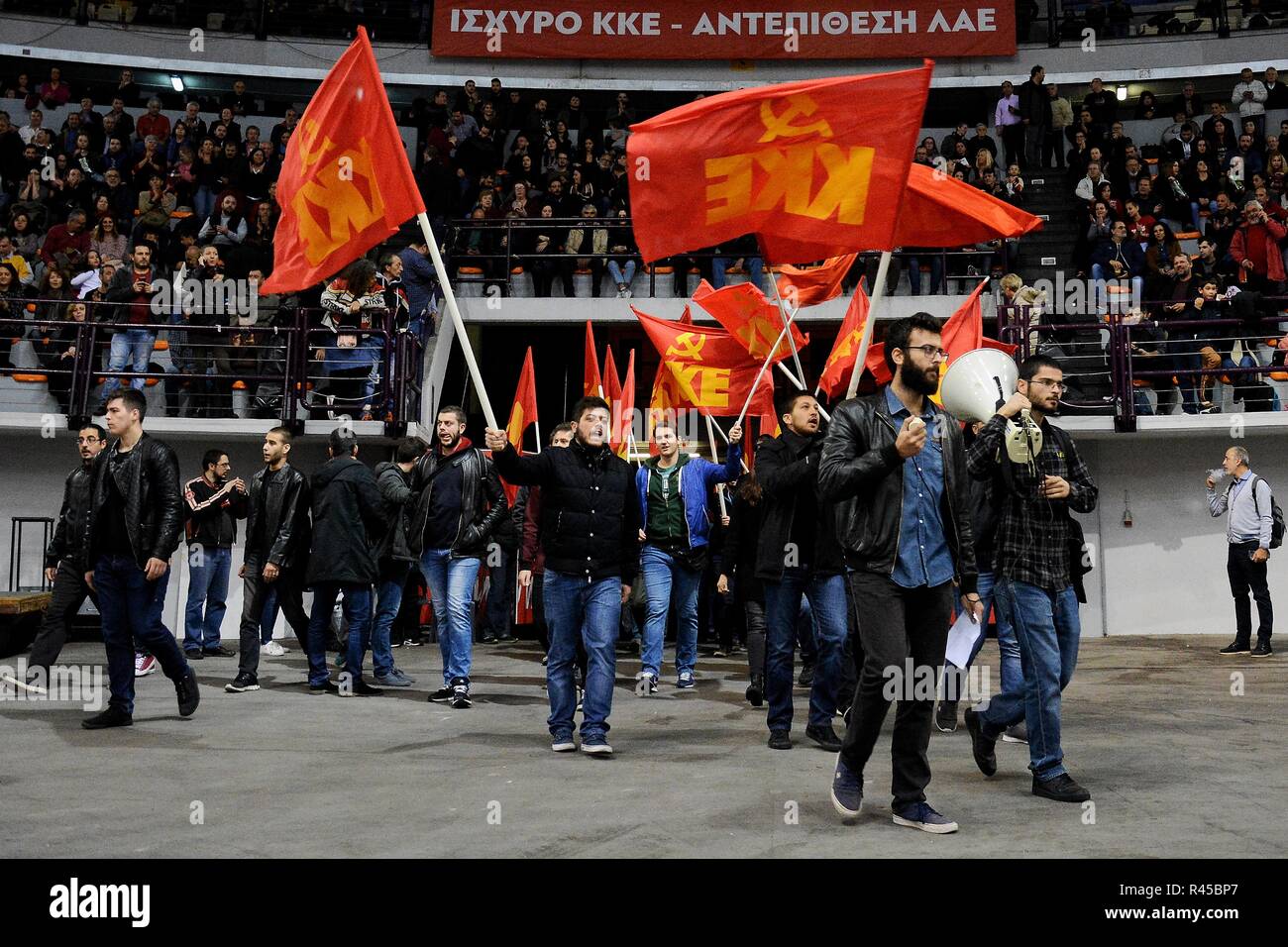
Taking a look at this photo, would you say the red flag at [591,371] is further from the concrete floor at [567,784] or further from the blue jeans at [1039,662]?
the blue jeans at [1039,662]

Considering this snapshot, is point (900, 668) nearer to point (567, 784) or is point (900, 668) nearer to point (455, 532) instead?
point (567, 784)

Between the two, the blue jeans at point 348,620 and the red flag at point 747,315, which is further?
the red flag at point 747,315

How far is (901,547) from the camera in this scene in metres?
5.47

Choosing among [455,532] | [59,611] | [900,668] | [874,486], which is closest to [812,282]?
[455,532]

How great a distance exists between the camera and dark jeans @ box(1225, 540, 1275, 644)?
44.2ft

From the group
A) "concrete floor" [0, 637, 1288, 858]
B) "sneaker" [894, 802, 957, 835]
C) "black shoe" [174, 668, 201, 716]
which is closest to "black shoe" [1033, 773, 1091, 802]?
"concrete floor" [0, 637, 1288, 858]

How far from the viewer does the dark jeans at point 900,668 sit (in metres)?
5.38

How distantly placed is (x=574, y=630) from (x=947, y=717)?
255cm

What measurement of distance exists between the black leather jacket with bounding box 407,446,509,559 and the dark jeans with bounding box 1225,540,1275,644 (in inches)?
325

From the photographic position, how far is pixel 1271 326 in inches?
673

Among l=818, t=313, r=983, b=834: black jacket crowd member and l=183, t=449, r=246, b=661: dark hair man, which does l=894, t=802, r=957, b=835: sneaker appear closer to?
l=818, t=313, r=983, b=834: black jacket crowd member

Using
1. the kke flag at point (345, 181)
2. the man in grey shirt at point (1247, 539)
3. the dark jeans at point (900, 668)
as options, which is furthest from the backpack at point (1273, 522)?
the kke flag at point (345, 181)

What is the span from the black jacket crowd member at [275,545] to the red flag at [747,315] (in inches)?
165
